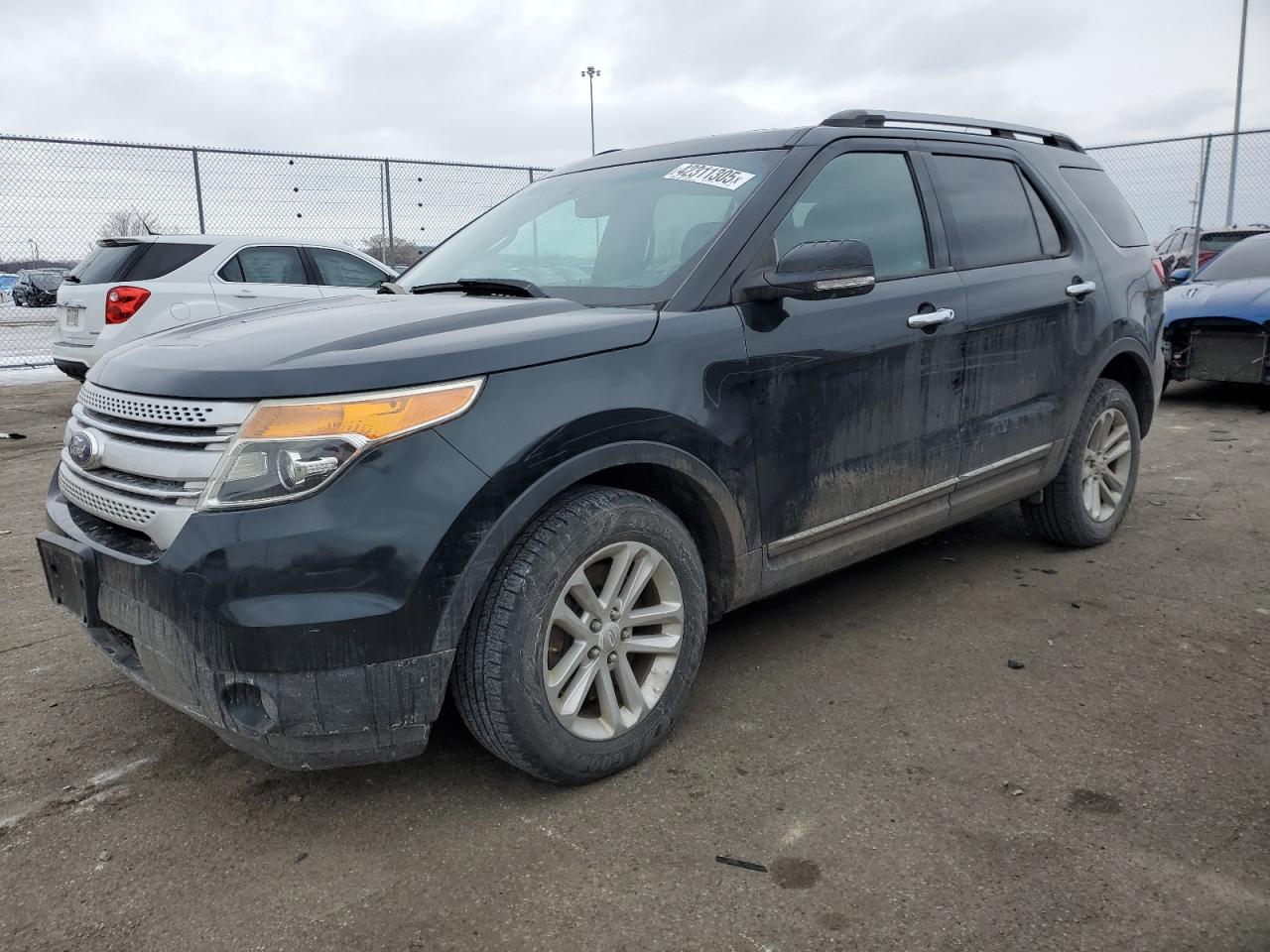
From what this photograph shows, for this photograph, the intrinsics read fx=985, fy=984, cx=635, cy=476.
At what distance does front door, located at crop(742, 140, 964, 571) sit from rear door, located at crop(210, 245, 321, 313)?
6610mm

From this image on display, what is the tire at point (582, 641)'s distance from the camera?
91.6 inches

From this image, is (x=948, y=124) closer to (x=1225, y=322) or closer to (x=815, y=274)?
(x=815, y=274)

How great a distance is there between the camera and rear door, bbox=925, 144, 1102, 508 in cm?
362

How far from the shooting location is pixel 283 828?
2.43 m

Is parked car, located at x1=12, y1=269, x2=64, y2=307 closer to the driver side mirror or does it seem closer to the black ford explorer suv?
the black ford explorer suv

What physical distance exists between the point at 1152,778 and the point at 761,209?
191 centimetres

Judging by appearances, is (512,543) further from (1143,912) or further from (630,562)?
(1143,912)

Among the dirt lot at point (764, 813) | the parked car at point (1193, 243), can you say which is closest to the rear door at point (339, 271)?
the dirt lot at point (764, 813)

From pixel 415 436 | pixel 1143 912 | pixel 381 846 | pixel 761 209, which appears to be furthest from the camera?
pixel 761 209

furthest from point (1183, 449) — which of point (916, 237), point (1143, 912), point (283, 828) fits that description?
point (283, 828)

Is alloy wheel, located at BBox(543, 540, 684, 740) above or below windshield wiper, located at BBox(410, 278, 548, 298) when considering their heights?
below

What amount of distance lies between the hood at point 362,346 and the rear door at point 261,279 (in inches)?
259

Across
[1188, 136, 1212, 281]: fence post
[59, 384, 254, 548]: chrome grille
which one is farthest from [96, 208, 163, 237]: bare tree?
[1188, 136, 1212, 281]: fence post

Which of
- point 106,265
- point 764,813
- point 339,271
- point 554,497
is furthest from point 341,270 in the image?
point 764,813
